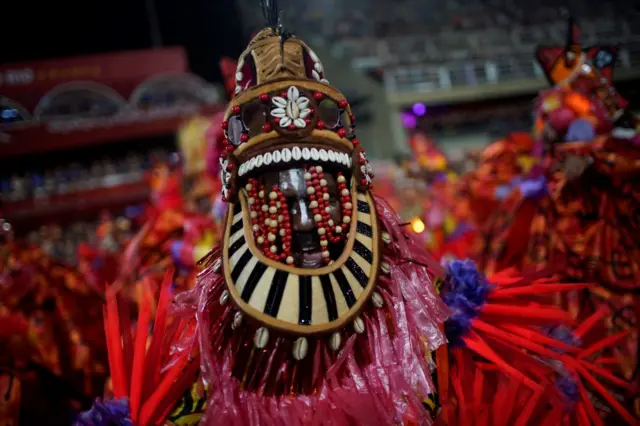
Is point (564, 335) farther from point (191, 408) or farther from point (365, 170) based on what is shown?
point (191, 408)

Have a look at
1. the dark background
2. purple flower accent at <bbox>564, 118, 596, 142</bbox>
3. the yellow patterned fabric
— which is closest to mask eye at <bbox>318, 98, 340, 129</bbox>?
Answer: the dark background

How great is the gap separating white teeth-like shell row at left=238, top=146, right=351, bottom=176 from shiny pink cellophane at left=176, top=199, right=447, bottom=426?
0.30 metres

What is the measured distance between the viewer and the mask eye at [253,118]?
136 centimetres

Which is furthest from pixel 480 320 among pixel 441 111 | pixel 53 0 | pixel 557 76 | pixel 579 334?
pixel 441 111

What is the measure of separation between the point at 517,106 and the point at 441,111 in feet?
8.26

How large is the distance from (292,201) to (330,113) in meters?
0.25

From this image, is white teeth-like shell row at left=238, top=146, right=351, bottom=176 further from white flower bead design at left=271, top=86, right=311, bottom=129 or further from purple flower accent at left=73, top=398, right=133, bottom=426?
purple flower accent at left=73, top=398, right=133, bottom=426

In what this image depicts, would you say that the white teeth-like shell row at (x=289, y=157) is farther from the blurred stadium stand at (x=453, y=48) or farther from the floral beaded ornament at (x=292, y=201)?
the blurred stadium stand at (x=453, y=48)

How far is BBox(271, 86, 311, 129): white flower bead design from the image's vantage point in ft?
4.24

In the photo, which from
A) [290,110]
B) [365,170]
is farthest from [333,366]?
[290,110]

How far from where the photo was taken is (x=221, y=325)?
134 centimetres

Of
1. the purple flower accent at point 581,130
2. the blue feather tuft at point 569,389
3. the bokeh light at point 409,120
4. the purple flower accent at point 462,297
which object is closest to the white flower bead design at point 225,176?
the purple flower accent at point 462,297

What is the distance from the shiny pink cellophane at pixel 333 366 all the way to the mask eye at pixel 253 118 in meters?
0.39

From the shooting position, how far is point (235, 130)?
1372 mm
